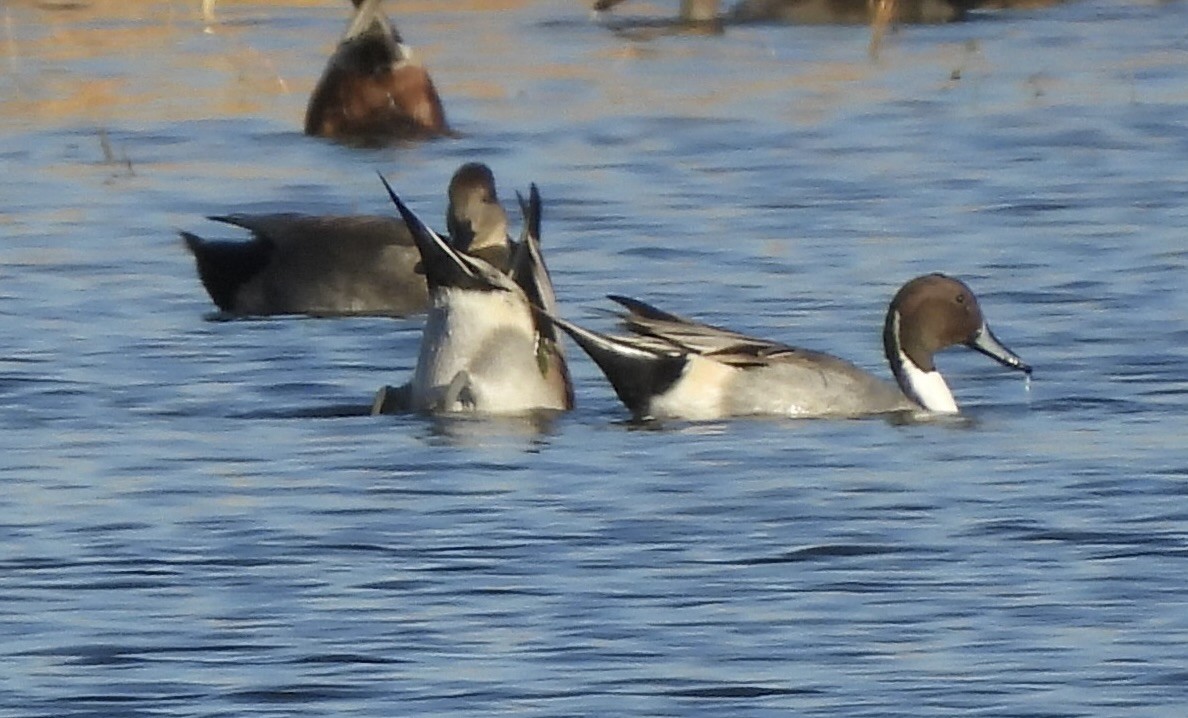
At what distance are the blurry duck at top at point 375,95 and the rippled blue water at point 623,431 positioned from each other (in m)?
0.15

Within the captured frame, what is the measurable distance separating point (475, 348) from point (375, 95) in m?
6.24

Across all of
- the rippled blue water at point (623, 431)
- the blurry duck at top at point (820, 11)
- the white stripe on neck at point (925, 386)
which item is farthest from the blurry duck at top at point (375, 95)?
the white stripe on neck at point (925, 386)

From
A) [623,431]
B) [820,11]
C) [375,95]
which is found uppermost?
[623,431]

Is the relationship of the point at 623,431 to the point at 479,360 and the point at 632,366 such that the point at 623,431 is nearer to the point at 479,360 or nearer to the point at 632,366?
the point at 632,366

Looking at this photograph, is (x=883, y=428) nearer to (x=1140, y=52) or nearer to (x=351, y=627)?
(x=351, y=627)

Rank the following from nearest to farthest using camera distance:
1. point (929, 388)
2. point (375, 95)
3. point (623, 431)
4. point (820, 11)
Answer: point (623, 431), point (929, 388), point (375, 95), point (820, 11)

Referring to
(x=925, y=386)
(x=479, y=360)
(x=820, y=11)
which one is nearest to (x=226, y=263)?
(x=479, y=360)

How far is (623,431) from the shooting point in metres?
10.5

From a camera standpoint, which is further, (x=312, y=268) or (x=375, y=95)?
(x=375, y=95)

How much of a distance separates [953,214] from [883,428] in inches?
150

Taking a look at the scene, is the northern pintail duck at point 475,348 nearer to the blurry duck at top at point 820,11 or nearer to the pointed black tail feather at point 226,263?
the pointed black tail feather at point 226,263

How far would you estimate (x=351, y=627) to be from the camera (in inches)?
303

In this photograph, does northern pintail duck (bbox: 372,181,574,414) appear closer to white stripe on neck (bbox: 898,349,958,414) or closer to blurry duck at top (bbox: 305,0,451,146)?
white stripe on neck (bbox: 898,349,958,414)

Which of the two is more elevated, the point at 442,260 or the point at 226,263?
the point at 442,260
